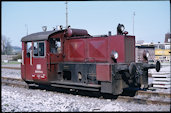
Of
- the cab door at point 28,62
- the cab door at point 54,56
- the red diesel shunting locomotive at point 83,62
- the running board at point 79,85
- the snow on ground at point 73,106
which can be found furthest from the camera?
the cab door at point 28,62

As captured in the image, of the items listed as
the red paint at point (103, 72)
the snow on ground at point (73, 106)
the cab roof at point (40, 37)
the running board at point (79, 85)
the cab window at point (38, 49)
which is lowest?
the snow on ground at point (73, 106)

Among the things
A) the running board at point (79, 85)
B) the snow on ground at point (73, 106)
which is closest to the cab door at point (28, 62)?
the running board at point (79, 85)

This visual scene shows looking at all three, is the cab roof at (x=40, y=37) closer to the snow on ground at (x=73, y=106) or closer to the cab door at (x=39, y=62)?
the cab door at (x=39, y=62)

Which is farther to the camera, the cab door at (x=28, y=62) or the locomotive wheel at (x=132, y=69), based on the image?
the cab door at (x=28, y=62)

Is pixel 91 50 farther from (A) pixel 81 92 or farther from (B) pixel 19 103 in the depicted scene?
(B) pixel 19 103

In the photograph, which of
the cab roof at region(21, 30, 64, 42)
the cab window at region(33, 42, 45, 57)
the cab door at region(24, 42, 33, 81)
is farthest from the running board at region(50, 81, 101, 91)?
the cab roof at region(21, 30, 64, 42)

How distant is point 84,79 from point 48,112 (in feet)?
8.59

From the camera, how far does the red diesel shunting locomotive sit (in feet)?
22.9

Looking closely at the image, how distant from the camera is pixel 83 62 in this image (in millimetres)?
8188

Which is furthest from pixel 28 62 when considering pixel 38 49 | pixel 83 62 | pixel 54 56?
pixel 83 62

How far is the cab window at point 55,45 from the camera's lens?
28.3 ft

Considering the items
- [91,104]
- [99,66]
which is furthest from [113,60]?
[91,104]

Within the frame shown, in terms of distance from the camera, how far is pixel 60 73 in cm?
879

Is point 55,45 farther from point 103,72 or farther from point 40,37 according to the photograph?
point 103,72
